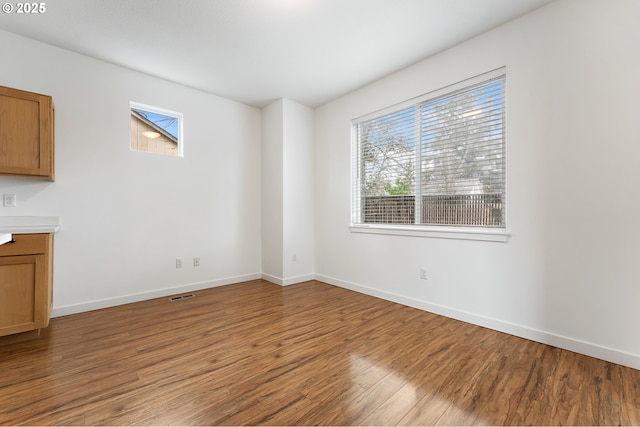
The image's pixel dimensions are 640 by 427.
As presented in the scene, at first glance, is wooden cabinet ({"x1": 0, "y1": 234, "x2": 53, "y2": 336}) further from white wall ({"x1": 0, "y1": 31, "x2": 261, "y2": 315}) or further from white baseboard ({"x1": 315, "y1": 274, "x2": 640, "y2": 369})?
white baseboard ({"x1": 315, "y1": 274, "x2": 640, "y2": 369})

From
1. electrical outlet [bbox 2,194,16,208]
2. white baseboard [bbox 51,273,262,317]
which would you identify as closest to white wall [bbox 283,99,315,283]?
white baseboard [bbox 51,273,262,317]

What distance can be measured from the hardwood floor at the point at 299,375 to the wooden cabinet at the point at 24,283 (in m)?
0.21

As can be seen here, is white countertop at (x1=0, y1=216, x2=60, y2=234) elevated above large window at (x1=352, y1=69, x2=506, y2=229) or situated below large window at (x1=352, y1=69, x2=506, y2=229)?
below

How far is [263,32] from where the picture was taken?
2641 mm

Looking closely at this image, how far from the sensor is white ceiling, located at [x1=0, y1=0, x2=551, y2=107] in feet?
7.59

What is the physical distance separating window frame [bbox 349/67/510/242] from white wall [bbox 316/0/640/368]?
0.07 metres

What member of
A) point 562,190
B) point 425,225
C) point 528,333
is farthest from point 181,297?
point 562,190

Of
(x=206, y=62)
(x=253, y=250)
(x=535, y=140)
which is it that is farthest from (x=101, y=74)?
(x=535, y=140)

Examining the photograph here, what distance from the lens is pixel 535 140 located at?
7.68 ft

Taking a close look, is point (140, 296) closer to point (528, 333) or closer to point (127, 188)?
point (127, 188)

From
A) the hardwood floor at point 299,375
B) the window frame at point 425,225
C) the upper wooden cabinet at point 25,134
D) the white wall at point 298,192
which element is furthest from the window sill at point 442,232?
the upper wooden cabinet at point 25,134

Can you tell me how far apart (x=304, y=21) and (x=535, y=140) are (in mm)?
2255

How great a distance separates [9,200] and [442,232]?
4270 mm

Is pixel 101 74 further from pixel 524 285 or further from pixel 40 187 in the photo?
pixel 524 285
